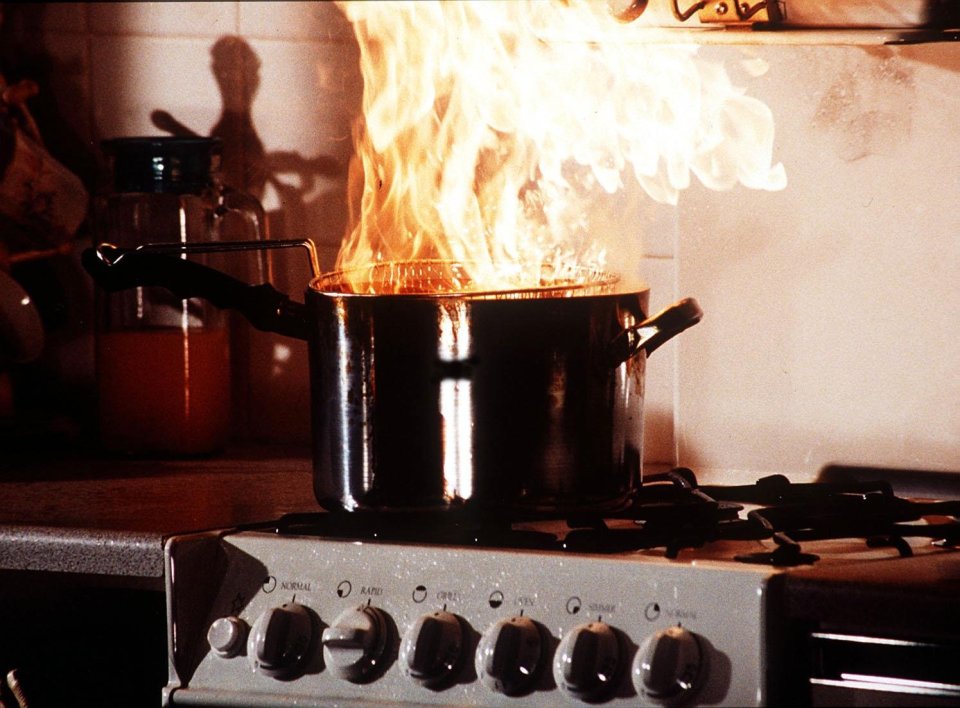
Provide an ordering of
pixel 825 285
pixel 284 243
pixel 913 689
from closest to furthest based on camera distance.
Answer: pixel 913 689 → pixel 284 243 → pixel 825 285

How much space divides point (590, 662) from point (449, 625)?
11cm

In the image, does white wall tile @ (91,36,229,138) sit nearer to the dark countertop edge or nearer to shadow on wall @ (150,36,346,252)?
shadow on wall @ (150,36,346,252)

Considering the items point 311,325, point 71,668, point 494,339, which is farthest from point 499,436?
point 71,668

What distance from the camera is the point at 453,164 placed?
56.4 inches

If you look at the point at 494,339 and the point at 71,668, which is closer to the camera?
the point at 494,339

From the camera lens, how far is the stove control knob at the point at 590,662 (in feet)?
3.00

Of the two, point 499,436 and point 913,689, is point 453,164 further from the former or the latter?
point 913,689

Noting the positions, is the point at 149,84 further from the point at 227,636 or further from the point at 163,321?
the point at 227,636

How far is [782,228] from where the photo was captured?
4.52 feet

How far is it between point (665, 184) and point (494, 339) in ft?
1.56

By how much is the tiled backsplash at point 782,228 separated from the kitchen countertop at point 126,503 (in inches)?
11.3

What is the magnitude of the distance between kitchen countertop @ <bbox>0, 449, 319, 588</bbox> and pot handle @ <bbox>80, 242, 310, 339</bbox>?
0.18 meters

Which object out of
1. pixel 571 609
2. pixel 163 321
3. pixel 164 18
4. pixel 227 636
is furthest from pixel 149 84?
pixel 571 609

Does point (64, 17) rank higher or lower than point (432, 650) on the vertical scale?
higher
